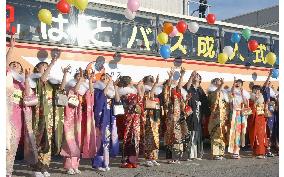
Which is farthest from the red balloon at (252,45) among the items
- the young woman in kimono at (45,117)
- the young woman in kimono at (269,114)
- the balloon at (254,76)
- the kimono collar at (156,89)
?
the young woman in kimono at (45,117)

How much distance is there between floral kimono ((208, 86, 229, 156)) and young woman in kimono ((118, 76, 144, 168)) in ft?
5.69

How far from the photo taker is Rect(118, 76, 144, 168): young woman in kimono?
5.87 m

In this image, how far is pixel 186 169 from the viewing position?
5.76 metres

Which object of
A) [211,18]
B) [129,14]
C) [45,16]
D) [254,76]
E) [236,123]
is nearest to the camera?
[45,16]

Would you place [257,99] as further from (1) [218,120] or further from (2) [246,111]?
(1) [218,120]

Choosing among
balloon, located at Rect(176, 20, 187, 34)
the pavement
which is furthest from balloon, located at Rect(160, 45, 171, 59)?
the pavement

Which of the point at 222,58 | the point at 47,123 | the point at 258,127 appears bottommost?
the point at 258,127

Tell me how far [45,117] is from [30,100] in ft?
1.04

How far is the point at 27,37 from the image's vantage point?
607 centimetres

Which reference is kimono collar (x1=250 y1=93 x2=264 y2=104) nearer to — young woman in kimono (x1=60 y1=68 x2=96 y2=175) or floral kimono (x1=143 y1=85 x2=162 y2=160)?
floral kimono (x1=143 y1=85 x2=162 y2=160)

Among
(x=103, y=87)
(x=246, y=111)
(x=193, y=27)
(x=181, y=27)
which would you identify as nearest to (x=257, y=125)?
(x=246, y=111)

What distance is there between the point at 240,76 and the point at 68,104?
4825 mm

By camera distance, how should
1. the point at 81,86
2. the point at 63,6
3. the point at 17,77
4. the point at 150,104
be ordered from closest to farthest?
1. the point at 17,77
2. the point at 81,86
3. the point at 63,6
4. the point at 150,104

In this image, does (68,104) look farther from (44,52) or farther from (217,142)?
(217,142)
